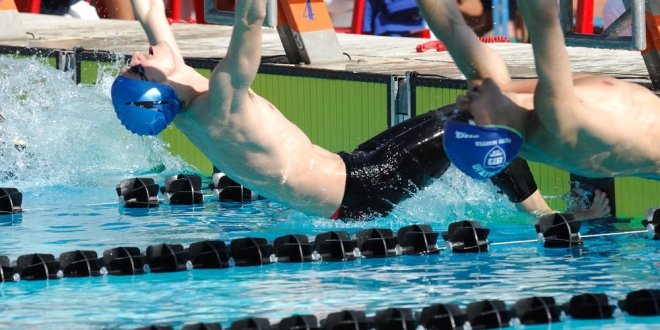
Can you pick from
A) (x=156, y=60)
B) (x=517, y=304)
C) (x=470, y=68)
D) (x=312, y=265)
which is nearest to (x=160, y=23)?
(x=156, y=60)

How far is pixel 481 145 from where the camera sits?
3656mm

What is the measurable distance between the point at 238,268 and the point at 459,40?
4.95 ft

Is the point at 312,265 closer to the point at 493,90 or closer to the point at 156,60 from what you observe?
the point at 156,60

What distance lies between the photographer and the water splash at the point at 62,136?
7.02 metres

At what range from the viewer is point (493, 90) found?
3682 mm

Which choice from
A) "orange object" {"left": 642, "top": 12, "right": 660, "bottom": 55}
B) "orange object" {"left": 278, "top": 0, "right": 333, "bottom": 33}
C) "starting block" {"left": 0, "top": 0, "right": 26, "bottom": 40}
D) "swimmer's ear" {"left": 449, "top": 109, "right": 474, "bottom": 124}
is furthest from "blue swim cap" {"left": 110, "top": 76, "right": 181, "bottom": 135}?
"starting block" {"left": 0, "top": 0, "right": 26, "bottom": 40}

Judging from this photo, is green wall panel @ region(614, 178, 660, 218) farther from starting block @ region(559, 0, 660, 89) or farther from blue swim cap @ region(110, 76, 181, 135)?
blue swim cap @ region(110, 76, 181, 135)

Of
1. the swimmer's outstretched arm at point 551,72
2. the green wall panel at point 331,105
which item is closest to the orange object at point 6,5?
the green wall panel at point 331,105

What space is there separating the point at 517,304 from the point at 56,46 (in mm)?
5509

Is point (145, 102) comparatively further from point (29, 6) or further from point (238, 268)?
point (29, 6)

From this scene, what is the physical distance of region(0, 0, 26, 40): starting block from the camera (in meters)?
9.23

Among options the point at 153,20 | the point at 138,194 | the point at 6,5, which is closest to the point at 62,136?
the point at 138,194

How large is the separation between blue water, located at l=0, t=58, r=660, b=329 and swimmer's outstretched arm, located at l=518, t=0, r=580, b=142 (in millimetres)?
658

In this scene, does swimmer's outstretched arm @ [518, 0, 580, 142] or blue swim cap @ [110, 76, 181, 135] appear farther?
blue swim cap @ [110, 76, 181, 135]
